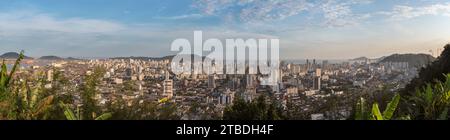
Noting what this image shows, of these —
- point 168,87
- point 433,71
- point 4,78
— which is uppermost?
point 4,78

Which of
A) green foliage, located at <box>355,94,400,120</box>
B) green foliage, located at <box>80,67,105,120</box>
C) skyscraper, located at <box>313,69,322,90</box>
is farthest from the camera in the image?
skyscraper, located at <box>313,69,322,90</box>

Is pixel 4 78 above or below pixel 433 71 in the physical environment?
above

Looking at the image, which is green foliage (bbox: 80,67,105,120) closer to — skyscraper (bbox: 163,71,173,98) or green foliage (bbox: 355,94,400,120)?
skyscraper (bbox: 163,71,173,98)

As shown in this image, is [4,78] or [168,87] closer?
[4,78]

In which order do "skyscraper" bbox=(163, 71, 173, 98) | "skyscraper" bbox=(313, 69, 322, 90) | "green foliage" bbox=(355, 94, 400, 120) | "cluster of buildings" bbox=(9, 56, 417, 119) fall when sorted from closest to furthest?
1. "green foliage" bbox=(355, 94, 400, 120)
2. "cluster of buildings" bbox=(9, 56, 417, 119)
3. "skyscraper" bbox=(163, 71, 173, 98)
4. "skyscraper" bbox=(313, 69, 322, 90)

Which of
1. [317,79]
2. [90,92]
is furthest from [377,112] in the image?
[317,79]

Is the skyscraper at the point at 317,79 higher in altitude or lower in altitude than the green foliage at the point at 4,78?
lower

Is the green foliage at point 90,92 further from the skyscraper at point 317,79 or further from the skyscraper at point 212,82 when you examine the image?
the skyscraper at point 317,79

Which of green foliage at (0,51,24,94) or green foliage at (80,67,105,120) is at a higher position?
green foliage at (0,51,24,94)

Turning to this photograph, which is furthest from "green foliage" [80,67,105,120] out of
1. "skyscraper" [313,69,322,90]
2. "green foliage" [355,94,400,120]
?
"skyscraper" [313,69,322,90]

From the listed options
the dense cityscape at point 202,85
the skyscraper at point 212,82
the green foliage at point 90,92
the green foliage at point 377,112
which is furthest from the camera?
the skyscraper at point 212,82

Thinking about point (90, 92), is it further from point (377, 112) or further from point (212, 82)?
point (377, 112)

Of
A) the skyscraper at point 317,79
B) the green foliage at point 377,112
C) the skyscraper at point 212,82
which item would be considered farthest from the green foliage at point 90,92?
the skyscraper at point 317,79
